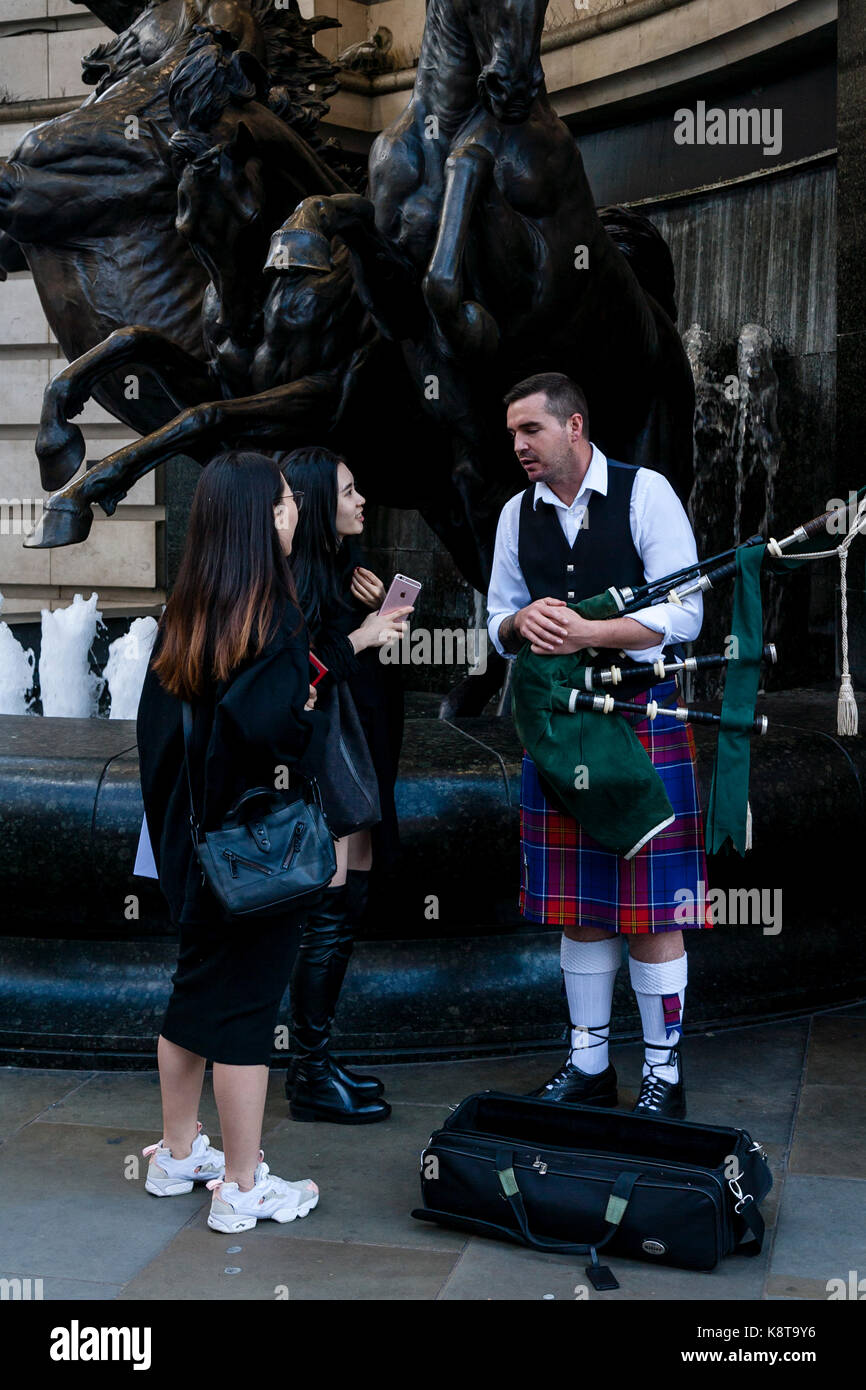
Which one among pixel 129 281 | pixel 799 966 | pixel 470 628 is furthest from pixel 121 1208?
pixel 470 628

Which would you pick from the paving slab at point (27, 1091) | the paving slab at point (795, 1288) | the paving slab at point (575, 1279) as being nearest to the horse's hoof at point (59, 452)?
the paving slab at point (27, 1091)

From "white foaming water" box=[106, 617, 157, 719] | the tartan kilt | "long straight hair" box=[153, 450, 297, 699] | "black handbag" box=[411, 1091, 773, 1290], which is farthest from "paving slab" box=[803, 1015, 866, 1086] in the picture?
"white foaming water" box=[106, 617, 157, 719]

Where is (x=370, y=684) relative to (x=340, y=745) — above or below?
above

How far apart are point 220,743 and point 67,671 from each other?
584cm

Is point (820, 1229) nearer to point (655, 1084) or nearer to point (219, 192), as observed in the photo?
point (655, 1084)

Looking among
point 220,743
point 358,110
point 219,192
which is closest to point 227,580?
point 220,743

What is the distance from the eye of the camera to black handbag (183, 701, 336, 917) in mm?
3215

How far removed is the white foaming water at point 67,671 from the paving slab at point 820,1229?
5.70 meters

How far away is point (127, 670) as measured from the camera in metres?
8.33

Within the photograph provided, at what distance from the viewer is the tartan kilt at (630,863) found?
3.81 m

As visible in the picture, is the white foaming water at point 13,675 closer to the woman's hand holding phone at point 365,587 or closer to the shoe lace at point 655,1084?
the woman's hand holding phone at point 365,587

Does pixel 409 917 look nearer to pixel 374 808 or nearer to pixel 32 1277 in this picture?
pixel 374 808
